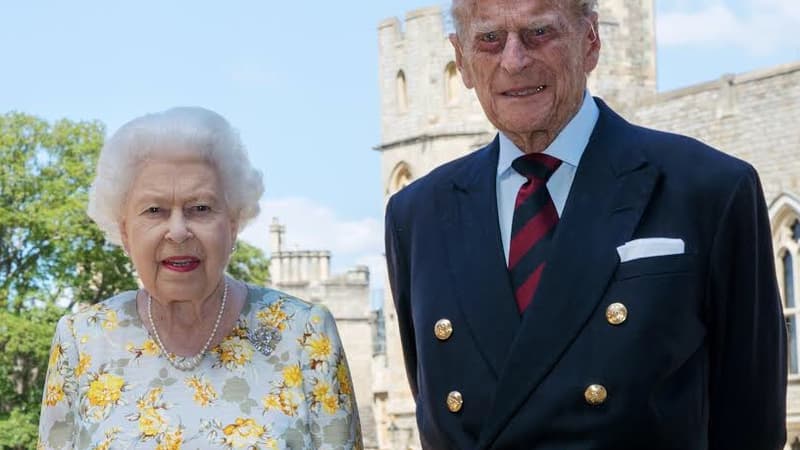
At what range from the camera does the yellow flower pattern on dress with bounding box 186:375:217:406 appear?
511cm

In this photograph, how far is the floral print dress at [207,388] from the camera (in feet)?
16.5

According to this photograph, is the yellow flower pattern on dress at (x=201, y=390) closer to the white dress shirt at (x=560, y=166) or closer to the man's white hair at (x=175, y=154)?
the man's white hair at (x=175, y=154)

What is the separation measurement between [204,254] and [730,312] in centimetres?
155

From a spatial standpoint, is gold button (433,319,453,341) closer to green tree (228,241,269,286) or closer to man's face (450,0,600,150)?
man's face (450,0,600,150)

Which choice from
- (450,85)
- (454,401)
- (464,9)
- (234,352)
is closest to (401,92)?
(450,85)

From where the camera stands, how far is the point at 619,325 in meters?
4.09

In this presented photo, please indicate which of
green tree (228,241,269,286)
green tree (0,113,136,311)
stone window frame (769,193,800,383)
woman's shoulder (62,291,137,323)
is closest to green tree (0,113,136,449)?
green tree (0,113,136,311)

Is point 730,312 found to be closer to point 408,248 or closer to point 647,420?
point 647,420

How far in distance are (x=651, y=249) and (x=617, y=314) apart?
7.0 inches

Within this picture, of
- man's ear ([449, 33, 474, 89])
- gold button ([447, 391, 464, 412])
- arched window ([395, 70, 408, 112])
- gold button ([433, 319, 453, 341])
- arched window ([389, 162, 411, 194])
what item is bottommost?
arched window ([389, 162, 411, 194])

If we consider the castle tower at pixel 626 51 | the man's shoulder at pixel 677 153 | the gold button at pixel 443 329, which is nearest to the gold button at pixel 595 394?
the gold button at pixel 443 329

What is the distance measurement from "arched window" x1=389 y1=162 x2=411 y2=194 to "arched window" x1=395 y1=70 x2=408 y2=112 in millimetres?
1319

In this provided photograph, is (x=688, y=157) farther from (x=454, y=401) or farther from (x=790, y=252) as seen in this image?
(x=790, y=252)

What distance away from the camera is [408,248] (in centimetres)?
466
